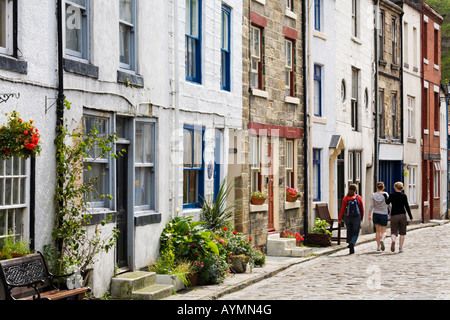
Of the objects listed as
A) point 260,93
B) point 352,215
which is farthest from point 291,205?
point 260,93

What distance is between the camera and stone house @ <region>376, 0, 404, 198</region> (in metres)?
30.7

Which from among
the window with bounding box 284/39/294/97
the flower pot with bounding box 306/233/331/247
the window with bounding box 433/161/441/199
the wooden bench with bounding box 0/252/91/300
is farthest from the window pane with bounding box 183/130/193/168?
the window with bounding box 433/161/441/199

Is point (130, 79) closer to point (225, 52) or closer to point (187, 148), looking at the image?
point (187, 148)

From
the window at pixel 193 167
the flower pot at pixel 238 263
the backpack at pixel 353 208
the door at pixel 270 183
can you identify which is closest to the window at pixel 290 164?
the door at pixel 270 183

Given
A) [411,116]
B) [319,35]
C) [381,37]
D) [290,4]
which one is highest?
[381,37]

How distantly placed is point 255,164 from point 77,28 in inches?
321

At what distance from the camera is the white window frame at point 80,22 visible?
1145 centimetres

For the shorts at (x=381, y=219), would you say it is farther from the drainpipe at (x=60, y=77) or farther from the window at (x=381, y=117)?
the drainpipe at (x=60, y=77)

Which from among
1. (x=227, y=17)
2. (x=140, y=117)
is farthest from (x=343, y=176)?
(x=140, y=117)

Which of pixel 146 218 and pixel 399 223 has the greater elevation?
pixel 146 218

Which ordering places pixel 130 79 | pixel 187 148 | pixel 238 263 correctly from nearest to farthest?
pixel 130 79 < pixel 238 263 < pixel 187 148

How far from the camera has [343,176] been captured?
26.1m

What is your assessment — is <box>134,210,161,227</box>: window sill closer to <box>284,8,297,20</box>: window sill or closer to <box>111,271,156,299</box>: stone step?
<box>111,271,156,299</box>: stone step

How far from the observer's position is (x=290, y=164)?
845 inches
